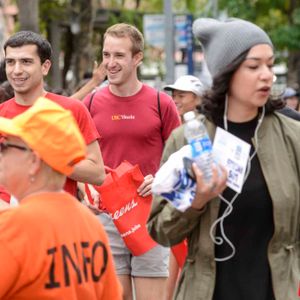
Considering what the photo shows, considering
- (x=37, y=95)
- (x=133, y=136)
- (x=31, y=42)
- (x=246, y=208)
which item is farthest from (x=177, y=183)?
(x=133, y=136)

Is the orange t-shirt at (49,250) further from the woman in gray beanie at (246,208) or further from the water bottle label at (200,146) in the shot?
the woman in gray beanie at (246,208)

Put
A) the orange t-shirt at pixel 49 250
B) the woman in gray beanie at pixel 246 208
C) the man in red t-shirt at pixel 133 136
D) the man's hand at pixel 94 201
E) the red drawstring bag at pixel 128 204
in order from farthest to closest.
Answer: the man in red t-shirt at pixel 133 136
the man's hand at pixel 94 201
the red drawstring bag at pixel 128 204
the woman in gray beanie at pixel 246 208
the orange t-shirt at pixel 49 250

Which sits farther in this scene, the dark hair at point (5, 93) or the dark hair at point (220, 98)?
the dark hair at point (5, 93)

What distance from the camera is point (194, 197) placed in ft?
15.5

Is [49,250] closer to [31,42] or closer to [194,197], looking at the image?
[194,197]

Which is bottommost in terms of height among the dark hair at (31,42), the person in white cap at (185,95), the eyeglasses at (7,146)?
the person in white cap at (185,95)

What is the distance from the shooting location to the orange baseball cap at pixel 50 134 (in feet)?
13.5

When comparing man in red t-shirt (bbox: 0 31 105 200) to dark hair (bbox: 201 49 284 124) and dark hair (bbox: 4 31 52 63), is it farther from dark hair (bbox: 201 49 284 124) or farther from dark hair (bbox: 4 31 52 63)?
dark hair (bbox: 201 49 284 124)

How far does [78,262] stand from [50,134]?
0.54 metres

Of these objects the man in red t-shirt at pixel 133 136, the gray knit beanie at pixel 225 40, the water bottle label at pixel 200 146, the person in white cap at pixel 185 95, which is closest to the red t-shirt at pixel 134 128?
the man in red t-shirt at pixel 133 136

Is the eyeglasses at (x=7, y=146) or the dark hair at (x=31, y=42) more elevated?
the eyeglasses at (x=7, y=146)

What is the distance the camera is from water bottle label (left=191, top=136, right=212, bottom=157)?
15.2 ft

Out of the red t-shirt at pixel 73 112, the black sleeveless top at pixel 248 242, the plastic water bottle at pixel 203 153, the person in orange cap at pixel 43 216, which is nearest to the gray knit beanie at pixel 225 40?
the black sleeveless top at pixel 248 242

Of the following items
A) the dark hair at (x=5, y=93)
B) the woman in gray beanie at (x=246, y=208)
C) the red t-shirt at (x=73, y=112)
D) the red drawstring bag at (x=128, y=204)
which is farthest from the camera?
the dark hair at (x=5, y=93)
